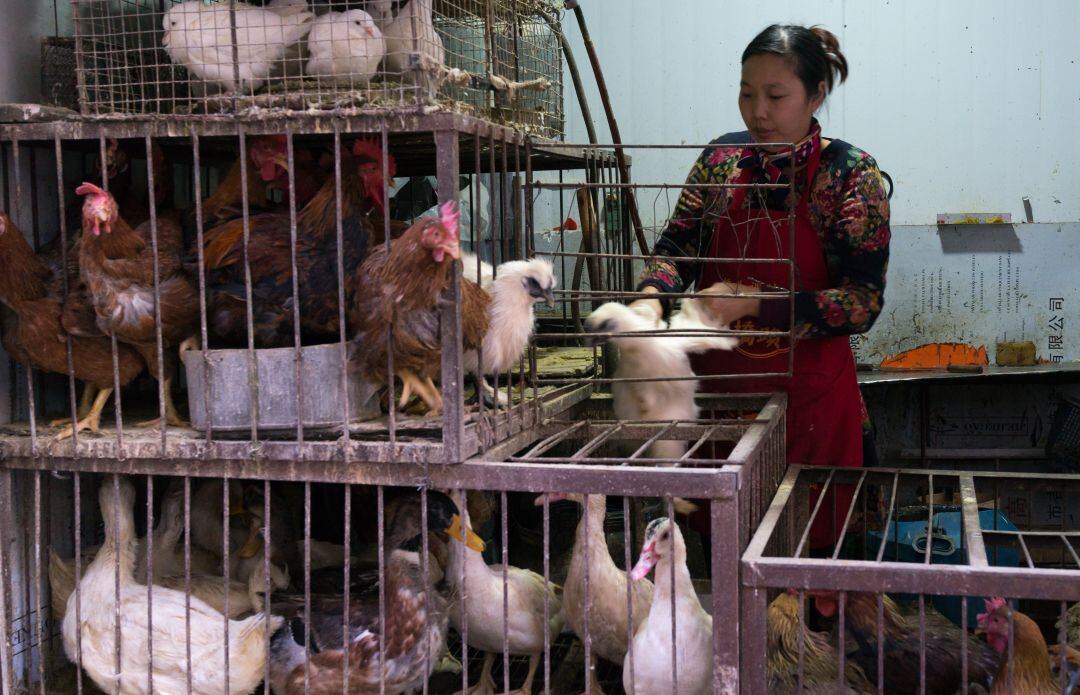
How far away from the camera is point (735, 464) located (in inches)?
93.3

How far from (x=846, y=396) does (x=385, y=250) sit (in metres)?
1.67

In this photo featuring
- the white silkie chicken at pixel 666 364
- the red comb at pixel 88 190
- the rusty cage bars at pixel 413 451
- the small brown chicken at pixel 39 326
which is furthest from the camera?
the white silkie chicken at pixel 666 364

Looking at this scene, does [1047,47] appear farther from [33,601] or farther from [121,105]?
[33,601]

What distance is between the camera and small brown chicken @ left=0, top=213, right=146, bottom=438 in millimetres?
2641

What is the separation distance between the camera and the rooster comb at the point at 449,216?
2.40 m

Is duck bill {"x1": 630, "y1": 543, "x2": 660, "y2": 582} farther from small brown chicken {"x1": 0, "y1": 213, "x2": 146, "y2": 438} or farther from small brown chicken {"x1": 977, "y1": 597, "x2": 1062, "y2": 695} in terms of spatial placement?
small brown chicken {"x1": 0, "y1": 213, "x2": 146, "y2": 438}

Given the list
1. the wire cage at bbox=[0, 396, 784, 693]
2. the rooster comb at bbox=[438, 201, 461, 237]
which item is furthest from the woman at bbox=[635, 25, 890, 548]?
the rooster comb at bbox=[438, 201, 461, 237]

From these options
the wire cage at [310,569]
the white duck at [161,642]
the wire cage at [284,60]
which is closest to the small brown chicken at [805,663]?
the wire cage at [310,569]

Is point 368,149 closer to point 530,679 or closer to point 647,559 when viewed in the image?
point 647,559

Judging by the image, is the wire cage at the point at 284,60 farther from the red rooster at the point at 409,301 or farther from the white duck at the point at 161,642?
the white duck at the point at 161,642

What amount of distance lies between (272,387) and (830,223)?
1.77 m

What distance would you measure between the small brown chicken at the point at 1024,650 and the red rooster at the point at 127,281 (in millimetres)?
2230

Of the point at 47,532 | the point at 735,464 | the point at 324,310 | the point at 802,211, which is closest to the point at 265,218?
the point at 324,310

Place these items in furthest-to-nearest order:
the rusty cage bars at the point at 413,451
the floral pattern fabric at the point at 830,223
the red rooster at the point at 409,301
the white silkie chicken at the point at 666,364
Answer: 1. the white silkie chicken at the point at 666,364
2. the floral pattern fabric at the point at 830,223
3. the red rooster at the point at 409,301
4. the rusty cage bars at the point at 413,451
